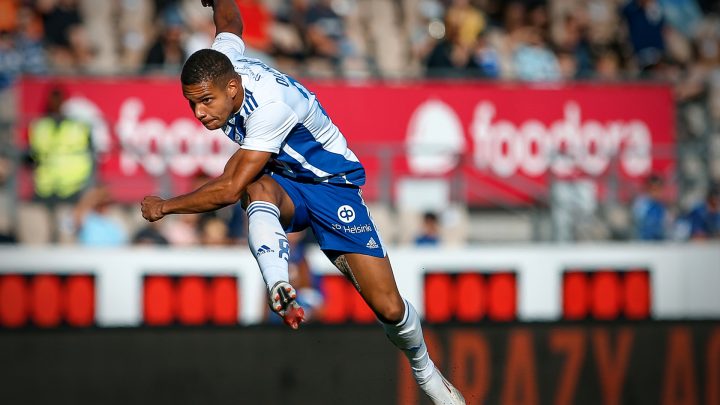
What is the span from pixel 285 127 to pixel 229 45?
0.78 m

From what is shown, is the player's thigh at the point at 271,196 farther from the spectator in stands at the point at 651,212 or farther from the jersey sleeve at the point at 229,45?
the spectator in stands at the point at 651,212

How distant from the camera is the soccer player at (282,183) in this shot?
683cm

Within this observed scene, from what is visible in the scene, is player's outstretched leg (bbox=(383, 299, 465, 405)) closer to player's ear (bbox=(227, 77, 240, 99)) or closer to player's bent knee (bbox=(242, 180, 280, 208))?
player's bent knee (bbox=(242, 180, 280, 208))

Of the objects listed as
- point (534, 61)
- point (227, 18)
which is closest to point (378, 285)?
point (227, 18)

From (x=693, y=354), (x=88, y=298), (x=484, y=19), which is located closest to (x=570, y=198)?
Result: (x=484, y=19)

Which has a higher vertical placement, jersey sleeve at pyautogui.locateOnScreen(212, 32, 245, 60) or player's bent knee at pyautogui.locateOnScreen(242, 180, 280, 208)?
jersey sleeve at pyautogui.locateOnScreen(212, 32, 245, 60)

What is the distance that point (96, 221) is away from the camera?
13062 millimetres

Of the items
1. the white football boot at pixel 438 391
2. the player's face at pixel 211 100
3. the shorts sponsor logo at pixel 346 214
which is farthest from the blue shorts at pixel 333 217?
the white football boot at pixel 438 391

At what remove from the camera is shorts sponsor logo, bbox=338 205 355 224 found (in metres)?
7.51

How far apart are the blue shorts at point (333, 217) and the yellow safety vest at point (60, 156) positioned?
5.93m

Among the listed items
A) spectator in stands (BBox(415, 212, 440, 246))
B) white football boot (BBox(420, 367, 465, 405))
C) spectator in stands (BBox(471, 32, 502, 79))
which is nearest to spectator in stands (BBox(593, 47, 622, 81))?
spectator in stands (BBox(471, 32, 502, 79))

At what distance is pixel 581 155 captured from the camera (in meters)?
14.2

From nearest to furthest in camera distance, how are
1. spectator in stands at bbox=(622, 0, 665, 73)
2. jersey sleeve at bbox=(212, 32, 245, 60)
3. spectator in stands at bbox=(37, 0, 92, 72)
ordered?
jersey sleeve at bbox=(212, 32, 245, 60) → spectator in stands at bbox=(37, 0, 92, 72) → spectator in stands at bbox=(622, 0, 665, 73)

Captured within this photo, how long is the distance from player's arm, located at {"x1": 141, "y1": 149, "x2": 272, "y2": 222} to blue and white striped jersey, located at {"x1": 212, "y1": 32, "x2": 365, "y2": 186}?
0.26 feet
